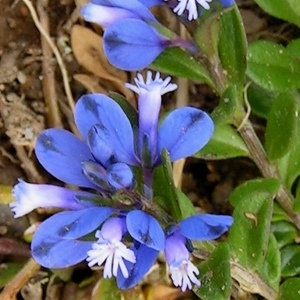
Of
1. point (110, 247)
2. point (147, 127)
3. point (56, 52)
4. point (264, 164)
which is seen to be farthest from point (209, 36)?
point (56, 52)

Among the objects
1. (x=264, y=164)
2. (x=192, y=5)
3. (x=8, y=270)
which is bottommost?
(x=8, y=270)

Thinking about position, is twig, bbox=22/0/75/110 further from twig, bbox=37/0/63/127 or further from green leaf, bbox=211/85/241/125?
green leaf, bbox=211/85/241/125

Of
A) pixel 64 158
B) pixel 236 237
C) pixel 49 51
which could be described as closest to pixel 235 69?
pixel 236 237

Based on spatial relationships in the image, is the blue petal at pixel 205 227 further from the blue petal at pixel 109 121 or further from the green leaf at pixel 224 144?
the green leaf at pixel 224 144

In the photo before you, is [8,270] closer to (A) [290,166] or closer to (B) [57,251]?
(B) [57,251]

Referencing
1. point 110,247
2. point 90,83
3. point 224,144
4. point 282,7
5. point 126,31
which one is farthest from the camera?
point 90,83

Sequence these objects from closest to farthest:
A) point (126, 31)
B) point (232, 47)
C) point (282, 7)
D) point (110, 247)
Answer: point (110, 247)
point (126, 31)
point (232, 47)
point (282, 7)

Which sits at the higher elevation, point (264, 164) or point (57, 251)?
point (57, 251)

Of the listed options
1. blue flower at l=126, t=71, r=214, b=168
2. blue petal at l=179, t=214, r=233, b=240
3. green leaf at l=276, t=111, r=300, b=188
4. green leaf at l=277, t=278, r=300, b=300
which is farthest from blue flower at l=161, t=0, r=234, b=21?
green leaf at l=277, t=278, r=300, b=300
